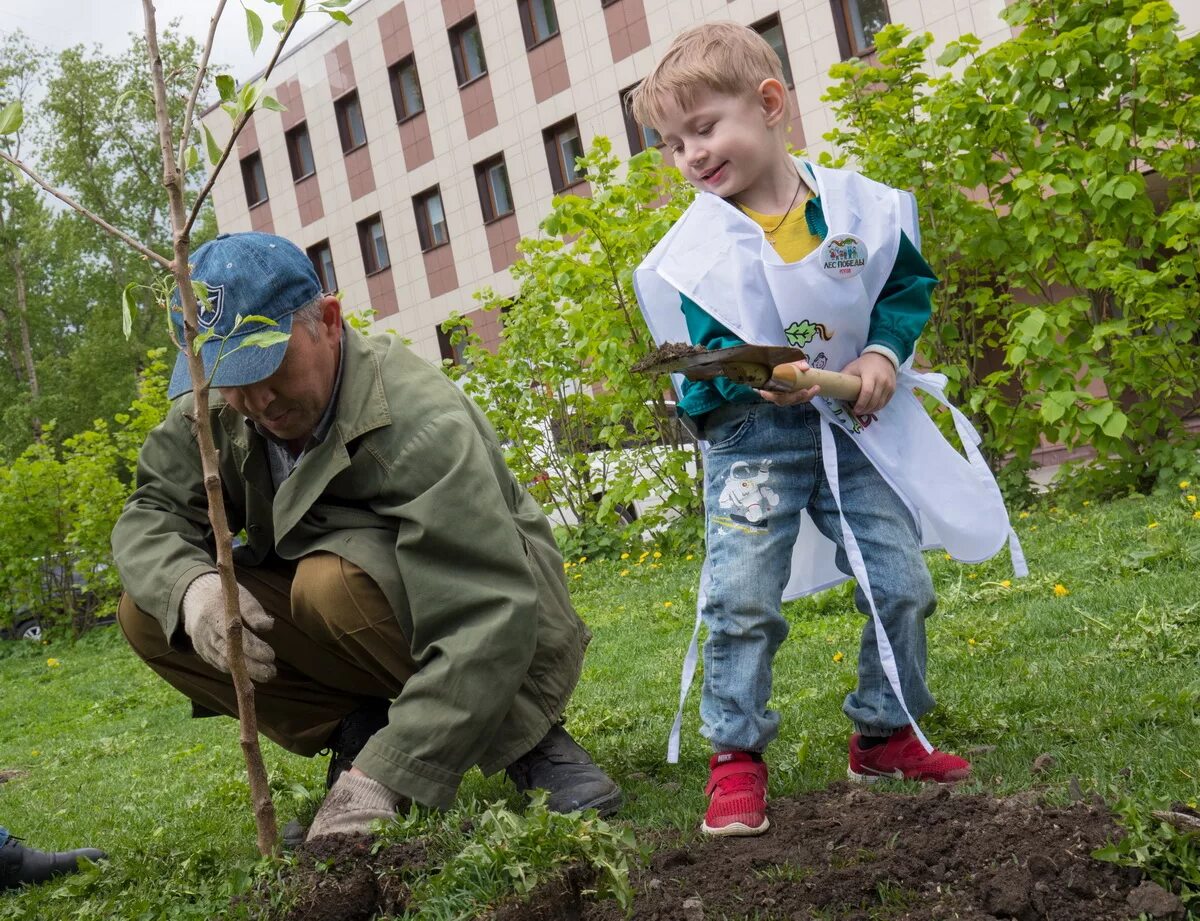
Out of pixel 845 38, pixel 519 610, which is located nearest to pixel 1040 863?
pixel 519 610

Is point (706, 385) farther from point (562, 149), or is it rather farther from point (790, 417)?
point (562, 149)

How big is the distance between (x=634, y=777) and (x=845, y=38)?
624 inches

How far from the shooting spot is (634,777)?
3047mm

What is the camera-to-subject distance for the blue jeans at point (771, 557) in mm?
2547

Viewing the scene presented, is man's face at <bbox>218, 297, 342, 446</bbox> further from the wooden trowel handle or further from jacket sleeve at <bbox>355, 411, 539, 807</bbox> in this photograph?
the wooden trowel handle

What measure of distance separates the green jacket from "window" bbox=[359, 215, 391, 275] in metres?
23.3

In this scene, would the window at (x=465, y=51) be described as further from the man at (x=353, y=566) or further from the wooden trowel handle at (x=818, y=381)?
the wooden trowel handle at (x=818, y=381)

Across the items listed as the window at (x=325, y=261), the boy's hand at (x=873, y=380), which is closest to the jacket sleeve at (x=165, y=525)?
the boy's hand at (x=873, y=380)

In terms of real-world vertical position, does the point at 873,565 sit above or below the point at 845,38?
below

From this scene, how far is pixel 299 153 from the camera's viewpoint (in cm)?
2742

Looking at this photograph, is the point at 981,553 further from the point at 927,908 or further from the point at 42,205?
the point at 42,205

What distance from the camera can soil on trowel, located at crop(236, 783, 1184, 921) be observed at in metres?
1.69

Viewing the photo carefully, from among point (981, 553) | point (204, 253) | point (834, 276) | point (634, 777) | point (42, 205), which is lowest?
point (634, 777)

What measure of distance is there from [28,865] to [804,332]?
2.27 metres
